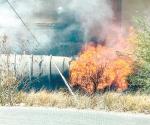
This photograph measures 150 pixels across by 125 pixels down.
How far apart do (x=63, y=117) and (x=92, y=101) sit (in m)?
2.39

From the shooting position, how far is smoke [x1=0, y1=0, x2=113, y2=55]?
864 inches

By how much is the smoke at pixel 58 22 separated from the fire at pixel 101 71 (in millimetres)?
4146

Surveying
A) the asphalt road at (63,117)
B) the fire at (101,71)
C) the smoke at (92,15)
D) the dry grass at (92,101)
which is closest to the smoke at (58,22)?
the smoke at (92,15)

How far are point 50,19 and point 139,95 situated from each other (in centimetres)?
791

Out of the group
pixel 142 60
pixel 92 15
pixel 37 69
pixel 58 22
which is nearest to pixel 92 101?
pixel 142 60

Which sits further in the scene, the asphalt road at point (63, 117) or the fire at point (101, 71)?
the fire at point (101, 71)

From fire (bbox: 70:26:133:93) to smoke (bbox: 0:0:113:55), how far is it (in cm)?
415

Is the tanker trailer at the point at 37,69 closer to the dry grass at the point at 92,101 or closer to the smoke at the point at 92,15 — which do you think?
the dry grass at the point at 92,101

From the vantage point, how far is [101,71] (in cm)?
1658

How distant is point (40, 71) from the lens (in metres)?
17.1

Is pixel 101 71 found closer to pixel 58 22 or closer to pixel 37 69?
pixel 37 69

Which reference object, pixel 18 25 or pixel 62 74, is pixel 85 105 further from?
pixel 18 25

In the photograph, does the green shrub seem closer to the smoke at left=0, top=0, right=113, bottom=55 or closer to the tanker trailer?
the tanker trailer

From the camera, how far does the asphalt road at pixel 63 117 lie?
1145 centimetres
